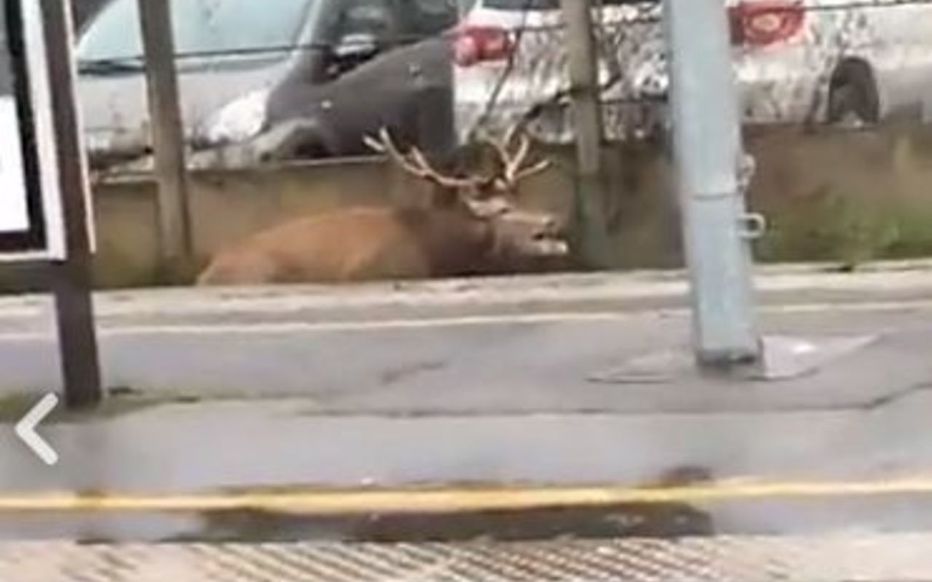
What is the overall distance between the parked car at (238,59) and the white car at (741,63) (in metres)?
0.44

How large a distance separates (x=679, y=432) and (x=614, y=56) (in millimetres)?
5763

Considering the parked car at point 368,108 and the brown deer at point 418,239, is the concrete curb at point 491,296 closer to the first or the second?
the brown deer at point 418,239

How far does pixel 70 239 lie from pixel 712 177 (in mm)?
2297

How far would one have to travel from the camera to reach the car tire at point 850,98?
13.5 meters

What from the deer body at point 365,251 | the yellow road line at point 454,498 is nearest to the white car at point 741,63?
the deer body at point 365,251

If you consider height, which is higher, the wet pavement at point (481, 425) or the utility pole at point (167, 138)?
the utility pole at point (167, 138)

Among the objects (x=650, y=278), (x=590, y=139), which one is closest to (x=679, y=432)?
(x=650, y=278)

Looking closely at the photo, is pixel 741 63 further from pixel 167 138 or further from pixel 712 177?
pixel 712 177

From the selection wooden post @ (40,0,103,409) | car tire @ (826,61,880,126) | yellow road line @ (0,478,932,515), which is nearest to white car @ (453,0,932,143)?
car tire @ (826,61,880,126)

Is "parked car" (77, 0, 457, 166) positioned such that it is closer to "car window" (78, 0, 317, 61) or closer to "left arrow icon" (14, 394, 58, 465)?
"car window" (78, 0, 317, 61)

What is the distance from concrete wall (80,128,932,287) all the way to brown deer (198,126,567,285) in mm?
180

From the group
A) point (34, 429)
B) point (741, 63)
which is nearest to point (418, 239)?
point (741, 63)

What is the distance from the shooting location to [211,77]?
1432 cm

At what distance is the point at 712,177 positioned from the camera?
9258 millimetres
